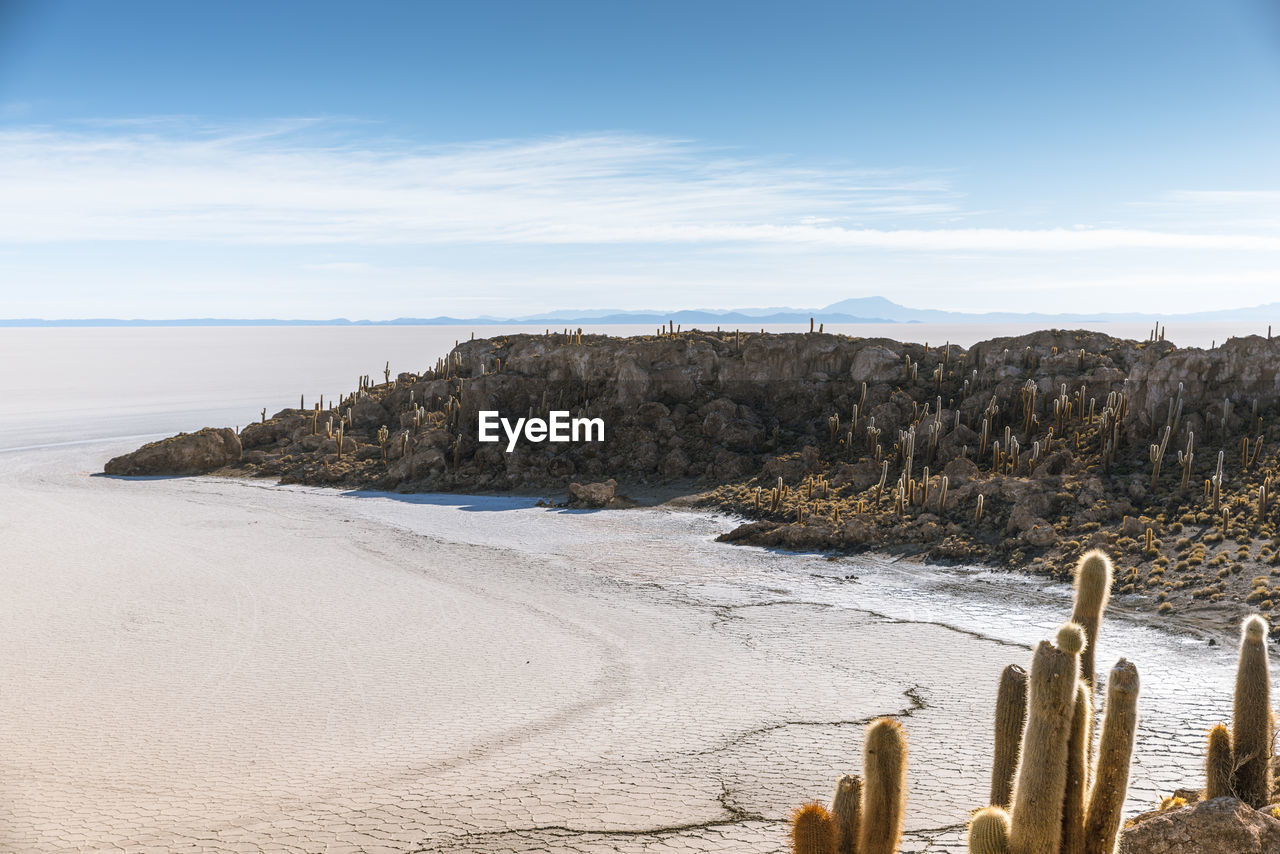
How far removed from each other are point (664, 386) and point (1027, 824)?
3327 centimetres

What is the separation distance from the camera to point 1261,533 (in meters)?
20.8

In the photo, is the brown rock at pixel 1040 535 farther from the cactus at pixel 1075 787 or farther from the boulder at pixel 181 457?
the boulder at pixel 181 457

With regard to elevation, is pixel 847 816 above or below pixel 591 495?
above

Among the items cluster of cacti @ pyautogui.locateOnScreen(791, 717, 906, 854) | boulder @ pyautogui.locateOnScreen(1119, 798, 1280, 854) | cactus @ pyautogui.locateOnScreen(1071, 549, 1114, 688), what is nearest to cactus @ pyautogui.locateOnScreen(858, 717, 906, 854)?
cluster of cacti @ pyautogui.locateOnScreen(791, 717, 906, 854)

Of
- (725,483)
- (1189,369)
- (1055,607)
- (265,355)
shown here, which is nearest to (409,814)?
(1055,607)

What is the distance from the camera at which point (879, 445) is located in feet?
103

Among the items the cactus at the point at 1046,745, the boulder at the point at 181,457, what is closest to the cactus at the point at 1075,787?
the cactus at the point at 1046,745

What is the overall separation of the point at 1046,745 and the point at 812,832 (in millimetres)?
1807

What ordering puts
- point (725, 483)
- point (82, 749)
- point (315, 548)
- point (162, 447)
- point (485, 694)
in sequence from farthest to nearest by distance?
point (162, 447), point (725, 483), point (315, 548), point (485, 694), point (82, 749)

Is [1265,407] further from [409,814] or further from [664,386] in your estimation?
[409,814]

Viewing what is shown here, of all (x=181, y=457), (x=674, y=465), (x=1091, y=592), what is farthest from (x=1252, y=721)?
(x=181, y=457)

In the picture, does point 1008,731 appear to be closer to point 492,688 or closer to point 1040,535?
point 492,688

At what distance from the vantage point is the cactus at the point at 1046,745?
5.66m

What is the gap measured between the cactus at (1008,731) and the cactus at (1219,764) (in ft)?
6.27
